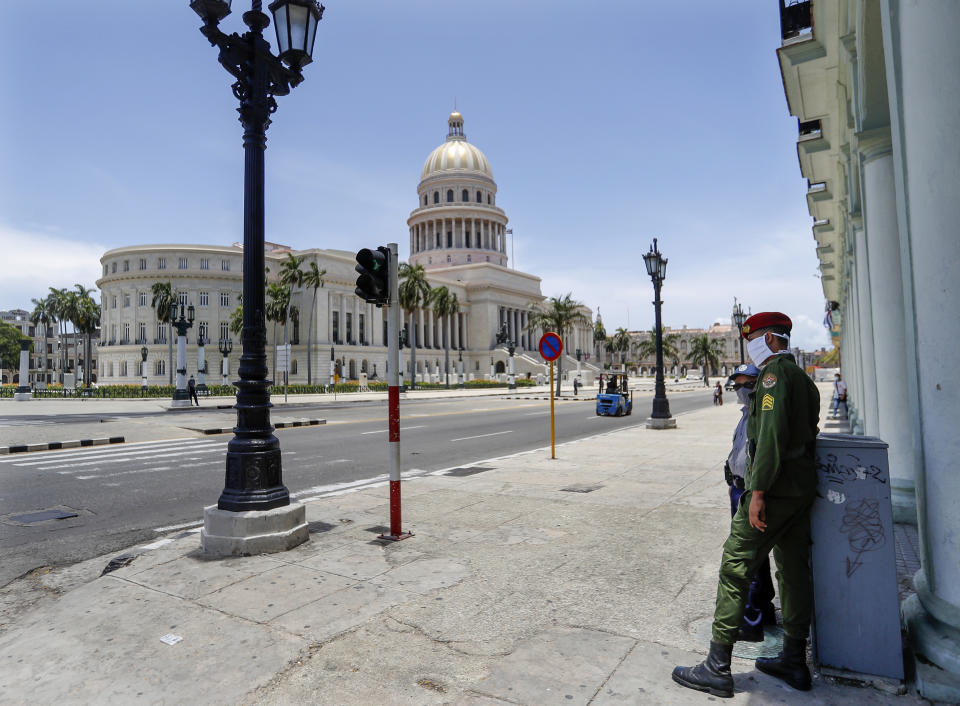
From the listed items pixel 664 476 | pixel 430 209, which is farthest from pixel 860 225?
pixel 430 209

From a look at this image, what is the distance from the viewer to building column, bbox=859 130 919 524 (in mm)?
6758

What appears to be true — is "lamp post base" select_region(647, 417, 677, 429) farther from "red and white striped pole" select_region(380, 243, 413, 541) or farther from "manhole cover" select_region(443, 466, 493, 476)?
"red and white striped pole" select_region(380, 243, 413, 541)

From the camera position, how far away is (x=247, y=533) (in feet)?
18.6

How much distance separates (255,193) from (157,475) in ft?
22.0

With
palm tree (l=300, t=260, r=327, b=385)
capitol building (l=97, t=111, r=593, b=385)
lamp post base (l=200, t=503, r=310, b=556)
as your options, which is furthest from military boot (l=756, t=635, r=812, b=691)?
palm tree (l=300, t=260, r=327, b=385)

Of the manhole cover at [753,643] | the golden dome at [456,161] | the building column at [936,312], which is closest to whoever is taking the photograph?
the building column at [936,312]

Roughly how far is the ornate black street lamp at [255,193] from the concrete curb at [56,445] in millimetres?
11729

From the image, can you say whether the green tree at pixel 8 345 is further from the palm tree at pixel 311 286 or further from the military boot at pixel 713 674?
the military boot at pixel 713 674

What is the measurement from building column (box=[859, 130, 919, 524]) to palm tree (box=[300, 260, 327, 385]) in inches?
2611

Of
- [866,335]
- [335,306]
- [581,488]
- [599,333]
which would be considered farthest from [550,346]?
[599,333]

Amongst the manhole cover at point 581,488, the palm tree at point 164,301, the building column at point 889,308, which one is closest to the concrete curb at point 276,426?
the manhole cover at point 581,488

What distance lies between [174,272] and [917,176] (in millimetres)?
85550

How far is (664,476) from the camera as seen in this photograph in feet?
32.2

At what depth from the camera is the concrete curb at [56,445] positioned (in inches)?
560
